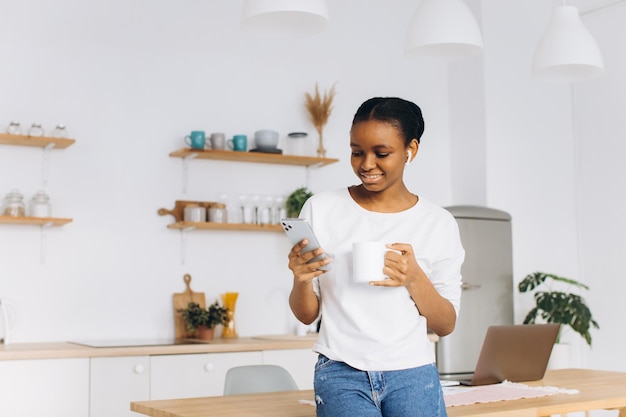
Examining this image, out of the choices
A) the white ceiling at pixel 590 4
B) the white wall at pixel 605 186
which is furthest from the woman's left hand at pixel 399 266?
the white ceiling at pixel 590 4

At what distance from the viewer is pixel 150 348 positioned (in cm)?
387

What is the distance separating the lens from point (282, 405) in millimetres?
2307

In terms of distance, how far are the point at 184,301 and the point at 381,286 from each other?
299 centimetres

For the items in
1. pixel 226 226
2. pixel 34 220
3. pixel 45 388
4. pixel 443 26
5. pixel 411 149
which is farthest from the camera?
pixel 226 226

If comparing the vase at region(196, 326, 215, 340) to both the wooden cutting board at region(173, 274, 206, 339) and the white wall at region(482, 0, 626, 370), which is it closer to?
the wooden cutting board at region(173, 274, 206, 339)

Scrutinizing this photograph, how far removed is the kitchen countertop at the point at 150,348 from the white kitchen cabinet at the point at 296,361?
3 centimetres

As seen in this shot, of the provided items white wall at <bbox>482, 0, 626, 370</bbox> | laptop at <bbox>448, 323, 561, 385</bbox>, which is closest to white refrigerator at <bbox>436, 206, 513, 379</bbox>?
white wall at <bbox>482, 0, 626, 370</bbox>

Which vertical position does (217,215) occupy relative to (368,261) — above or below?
above

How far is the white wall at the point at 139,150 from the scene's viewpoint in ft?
14.1

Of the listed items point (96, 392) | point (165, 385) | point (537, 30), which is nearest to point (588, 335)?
point (537, 30)

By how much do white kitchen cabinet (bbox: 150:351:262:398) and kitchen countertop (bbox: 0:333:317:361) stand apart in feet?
0.10

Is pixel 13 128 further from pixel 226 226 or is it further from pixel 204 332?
pixel 204 332

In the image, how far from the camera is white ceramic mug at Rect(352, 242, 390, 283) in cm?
166

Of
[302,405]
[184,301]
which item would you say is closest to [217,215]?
[184,301]
